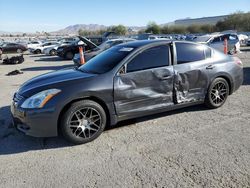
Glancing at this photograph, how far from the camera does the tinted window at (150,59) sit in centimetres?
450

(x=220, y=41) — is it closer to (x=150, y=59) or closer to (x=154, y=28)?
(x=150, y=59)

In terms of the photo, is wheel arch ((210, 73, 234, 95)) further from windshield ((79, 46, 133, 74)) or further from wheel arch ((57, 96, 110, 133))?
wheel arch ((57, 96, 110, 133))

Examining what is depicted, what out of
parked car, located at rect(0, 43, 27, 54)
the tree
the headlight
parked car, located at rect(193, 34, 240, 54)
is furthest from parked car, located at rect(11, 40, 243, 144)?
the tree

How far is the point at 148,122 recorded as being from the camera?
491cm

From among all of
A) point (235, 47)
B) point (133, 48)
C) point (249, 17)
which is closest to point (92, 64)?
point (133, 48)

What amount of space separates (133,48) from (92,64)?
2.99ft

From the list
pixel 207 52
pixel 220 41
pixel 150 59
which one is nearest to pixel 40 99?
pixel 150 59

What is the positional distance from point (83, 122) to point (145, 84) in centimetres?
128

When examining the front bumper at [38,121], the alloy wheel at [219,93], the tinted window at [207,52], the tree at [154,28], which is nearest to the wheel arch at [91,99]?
the front bumper at [38,121]

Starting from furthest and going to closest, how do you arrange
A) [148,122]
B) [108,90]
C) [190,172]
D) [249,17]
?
1. [249,17]
2. [148,122]
3. [108,90]
4. [190,172]

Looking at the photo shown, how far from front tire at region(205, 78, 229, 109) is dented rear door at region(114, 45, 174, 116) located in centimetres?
102

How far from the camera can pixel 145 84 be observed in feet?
14.8

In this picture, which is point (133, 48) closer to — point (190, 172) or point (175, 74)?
point (175, 74)

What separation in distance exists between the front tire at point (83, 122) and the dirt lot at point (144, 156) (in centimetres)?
15
